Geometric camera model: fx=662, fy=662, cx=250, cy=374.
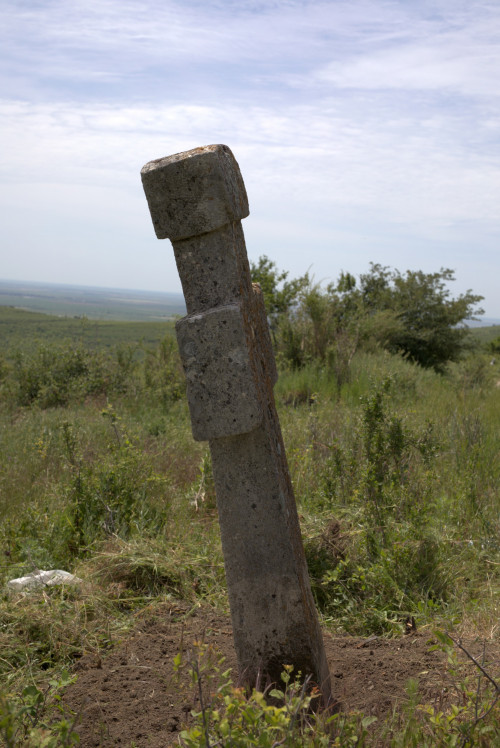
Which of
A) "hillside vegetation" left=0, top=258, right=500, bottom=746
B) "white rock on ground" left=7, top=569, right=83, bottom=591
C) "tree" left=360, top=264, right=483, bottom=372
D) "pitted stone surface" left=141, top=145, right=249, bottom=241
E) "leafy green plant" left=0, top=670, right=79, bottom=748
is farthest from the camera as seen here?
"tree" left=360, top=264, right=483, bottom=372

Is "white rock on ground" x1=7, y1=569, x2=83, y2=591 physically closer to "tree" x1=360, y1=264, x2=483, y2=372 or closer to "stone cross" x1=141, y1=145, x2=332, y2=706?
"stone cross" x1=141, y1=145, x2=332, y2=706

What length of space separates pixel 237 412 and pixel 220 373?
170mm

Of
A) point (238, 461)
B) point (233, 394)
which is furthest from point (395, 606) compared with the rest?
point (233, 394)

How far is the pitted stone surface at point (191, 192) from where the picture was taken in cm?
263

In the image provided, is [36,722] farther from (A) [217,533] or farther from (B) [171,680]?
(A) [217,533]

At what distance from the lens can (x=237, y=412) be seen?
2633 millimetres

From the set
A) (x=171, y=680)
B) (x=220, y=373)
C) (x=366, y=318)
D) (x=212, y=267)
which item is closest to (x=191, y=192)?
(x=212, y=267)

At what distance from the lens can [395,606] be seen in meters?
3.84

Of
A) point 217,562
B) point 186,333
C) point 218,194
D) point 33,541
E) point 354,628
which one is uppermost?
point 218,194

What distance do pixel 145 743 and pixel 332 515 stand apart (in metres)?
2.36

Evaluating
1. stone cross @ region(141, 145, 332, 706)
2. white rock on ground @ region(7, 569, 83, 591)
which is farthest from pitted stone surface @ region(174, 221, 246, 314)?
white rock on ground @ region(7, 569, 83, 591)

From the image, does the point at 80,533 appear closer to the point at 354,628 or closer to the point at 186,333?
the point at 354,628

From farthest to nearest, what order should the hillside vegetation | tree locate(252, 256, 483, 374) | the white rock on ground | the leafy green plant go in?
tree locate(252, 256, 483, 374), the white rock on ground, the hillside vegetation, the leafy green plant

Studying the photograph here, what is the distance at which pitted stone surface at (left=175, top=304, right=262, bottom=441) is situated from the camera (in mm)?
2633
